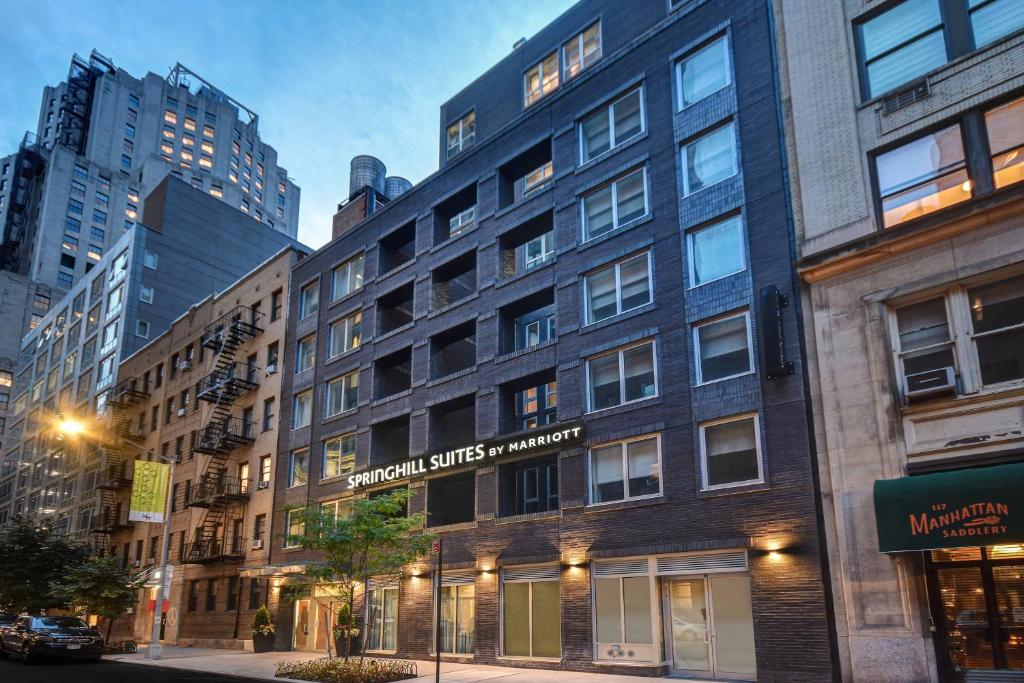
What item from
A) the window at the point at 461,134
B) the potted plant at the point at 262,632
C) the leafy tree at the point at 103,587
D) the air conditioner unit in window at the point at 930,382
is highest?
the window at the point at 461,134

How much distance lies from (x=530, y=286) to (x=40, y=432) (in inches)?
2583

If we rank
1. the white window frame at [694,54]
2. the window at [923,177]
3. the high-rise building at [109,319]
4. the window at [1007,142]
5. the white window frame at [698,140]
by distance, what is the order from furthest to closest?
the high-rise building at [109,319], the white window frame at [694,54], the white window frame at [698,140], the window at [923,177], the window at [1007,142]

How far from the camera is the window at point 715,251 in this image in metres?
24.0

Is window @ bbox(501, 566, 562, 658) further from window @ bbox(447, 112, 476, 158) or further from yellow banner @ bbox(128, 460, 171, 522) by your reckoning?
window @ bbox(447, 112, 476, 158)

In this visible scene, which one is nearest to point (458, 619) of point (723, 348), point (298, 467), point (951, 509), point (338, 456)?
point (338, 456)

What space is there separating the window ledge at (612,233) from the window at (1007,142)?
1013 centimetres

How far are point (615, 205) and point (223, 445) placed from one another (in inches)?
1088

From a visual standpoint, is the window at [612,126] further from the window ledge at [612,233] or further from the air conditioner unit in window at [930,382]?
the air conditioner unit in window at [930,382]

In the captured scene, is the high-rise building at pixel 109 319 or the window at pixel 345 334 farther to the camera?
the high-rise building at pixel 109 319

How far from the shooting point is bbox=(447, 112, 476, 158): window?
123ft

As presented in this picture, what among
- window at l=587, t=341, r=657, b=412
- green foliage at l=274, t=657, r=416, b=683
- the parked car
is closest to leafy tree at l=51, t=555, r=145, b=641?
the parked car

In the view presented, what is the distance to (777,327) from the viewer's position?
70.5 feet

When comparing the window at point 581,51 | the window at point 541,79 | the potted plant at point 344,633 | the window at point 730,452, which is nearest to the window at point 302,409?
the potted plant at point 344,633

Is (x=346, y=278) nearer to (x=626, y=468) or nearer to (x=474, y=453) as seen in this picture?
(x=474, y=453)
